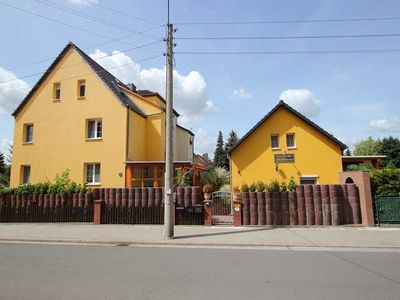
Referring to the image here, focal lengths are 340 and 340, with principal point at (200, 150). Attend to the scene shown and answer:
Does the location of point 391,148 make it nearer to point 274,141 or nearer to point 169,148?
point 274,141

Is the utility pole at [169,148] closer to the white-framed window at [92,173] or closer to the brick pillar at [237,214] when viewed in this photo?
the brick pillar at [237,214]

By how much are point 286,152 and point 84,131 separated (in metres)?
14.5

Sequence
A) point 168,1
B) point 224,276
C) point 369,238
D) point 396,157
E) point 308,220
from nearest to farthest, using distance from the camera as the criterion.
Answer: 1. point 224,276
2. point 369,238
3. point 168,1
4. point 308,220
5. point 396,157

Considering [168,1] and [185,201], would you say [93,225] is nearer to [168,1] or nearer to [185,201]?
[185,201]

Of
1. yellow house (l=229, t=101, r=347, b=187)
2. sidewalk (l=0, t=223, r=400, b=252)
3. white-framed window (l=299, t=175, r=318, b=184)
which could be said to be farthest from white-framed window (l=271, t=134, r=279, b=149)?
sidewalk (l=0, t=223, r=400, b=252)

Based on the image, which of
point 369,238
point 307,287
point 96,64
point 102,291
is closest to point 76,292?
point 102,291

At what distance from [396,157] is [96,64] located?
52002 millimetres

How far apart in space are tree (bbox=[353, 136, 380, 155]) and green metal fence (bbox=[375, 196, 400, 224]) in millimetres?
51797

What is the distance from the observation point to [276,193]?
613 inches

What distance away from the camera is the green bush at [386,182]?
1504cm

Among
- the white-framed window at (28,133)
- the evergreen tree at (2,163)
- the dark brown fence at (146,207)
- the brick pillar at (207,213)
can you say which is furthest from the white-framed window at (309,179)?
the evergreen tree at (2,163)

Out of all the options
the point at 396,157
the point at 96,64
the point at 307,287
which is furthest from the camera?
the point at 396,157

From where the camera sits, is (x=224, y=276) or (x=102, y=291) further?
(x=224, y=276)

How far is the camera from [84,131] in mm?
24953
